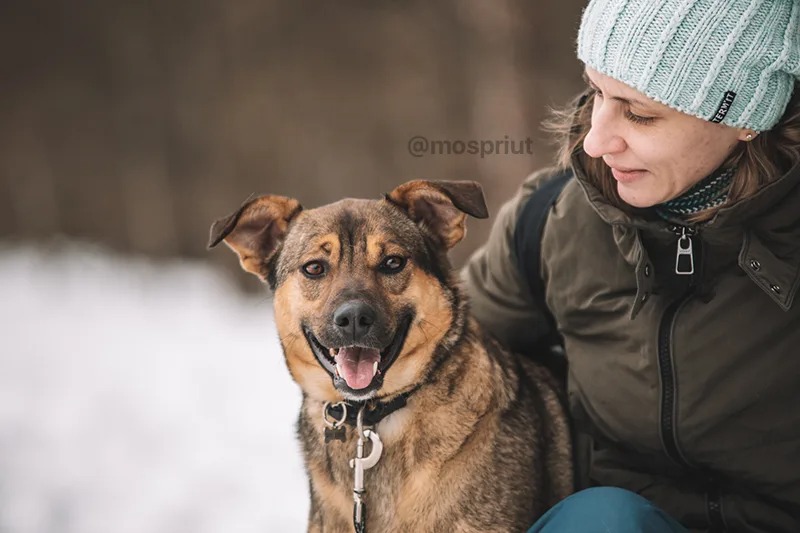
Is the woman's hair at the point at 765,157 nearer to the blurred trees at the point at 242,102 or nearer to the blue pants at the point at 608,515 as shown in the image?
the blue pants at the point at 608,515

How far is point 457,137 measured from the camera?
301 inches

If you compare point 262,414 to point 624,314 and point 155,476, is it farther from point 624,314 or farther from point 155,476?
point 624,314

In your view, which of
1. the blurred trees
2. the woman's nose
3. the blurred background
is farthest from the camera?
the blurred trees

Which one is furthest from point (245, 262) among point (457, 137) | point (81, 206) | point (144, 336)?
point (81, 206)

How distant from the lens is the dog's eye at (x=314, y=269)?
2.79 meters

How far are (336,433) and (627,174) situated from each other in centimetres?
122

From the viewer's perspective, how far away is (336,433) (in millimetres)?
2678

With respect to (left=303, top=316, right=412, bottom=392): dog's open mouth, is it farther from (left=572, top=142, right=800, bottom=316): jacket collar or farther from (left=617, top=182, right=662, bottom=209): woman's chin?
(left=572, top=142, right=800, bottom=316): jacket collar

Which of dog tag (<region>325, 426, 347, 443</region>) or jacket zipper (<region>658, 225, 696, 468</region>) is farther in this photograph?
dog tag (<region>325, 426, 347, 443</region>)

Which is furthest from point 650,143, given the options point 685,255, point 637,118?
point 685,255

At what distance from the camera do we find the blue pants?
218 centimetres

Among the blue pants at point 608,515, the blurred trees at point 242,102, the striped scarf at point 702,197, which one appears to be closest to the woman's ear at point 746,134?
the striped scarf at point 702,197

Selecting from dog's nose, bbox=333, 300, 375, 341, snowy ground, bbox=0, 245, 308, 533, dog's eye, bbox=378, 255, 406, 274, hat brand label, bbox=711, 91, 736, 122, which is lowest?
snowy ground, bbox=0, 245, 308, 533

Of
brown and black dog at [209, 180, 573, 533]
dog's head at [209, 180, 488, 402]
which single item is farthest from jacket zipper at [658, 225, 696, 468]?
dog's head at [209, 180, 488, 402]
